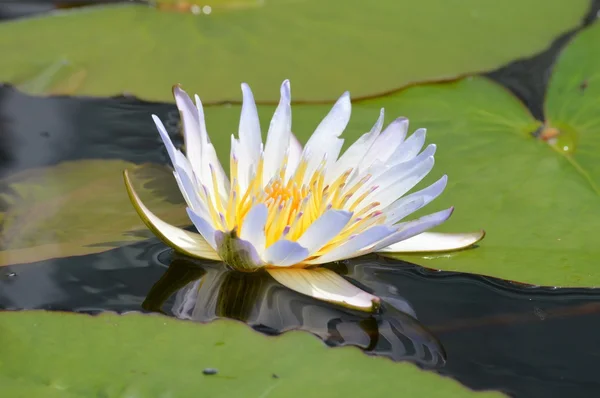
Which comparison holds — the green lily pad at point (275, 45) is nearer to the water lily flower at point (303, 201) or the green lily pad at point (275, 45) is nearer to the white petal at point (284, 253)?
the water lily flower at point (303, 201)

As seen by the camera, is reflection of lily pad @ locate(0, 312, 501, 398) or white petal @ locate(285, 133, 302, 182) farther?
white petal @ locate(285, 133, 302, 182)

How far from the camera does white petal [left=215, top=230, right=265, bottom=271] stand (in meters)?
1.62

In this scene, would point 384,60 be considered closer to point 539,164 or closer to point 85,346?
point 539,164

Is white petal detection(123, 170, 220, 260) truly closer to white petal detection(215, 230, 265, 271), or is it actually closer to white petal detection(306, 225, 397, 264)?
white petal detection(215, 230, 265, 271)

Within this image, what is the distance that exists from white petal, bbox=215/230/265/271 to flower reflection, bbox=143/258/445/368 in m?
0.07

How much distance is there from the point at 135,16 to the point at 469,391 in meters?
2.19

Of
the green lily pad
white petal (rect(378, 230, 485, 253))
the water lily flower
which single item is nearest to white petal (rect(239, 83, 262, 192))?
the water lily flower

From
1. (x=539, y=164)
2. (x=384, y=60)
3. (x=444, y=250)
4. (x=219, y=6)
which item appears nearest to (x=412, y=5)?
(x=384, y=60)

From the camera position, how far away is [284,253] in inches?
64.2

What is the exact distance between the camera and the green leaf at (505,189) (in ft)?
6.06

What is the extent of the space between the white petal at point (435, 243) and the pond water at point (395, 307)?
8 cm

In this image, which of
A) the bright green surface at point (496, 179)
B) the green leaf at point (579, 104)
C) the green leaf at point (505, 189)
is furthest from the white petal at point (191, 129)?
the green leaf at point (579, 104)

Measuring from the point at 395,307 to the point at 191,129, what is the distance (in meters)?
0.73

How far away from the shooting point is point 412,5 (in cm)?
301
